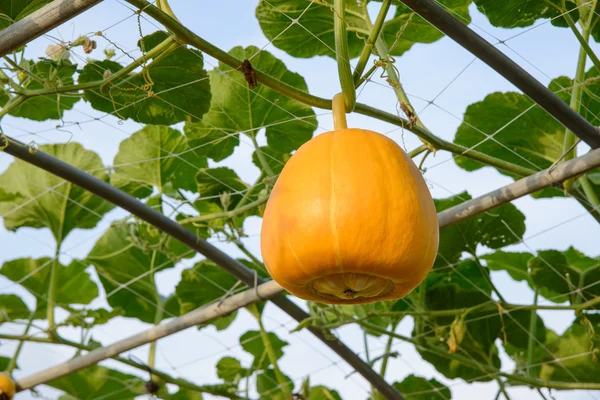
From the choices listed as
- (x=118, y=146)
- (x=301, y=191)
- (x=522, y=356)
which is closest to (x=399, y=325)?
(x=522, y=356)

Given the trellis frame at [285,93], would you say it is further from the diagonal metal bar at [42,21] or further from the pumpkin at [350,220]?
the pumpkin at [350,220]

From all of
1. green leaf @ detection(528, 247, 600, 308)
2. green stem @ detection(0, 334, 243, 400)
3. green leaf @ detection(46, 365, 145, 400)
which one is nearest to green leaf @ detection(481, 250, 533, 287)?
green leaf @ detection(528, 247, 600, 308)

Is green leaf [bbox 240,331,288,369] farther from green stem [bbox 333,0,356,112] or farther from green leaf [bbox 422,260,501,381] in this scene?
green stem [bbox 333,0,356,112]

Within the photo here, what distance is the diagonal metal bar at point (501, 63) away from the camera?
1.07 metres

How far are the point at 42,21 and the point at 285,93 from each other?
30 cm

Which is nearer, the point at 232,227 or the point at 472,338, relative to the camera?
the point at 232,227

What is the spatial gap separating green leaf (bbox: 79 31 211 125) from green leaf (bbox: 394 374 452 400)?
4.47 ft

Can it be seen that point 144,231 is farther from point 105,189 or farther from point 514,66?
point 514,66

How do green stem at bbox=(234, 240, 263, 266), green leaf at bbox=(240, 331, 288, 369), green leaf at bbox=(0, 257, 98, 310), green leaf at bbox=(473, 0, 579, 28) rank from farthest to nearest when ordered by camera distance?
green leaf at bbox=(240, 331, 288, 369) < green leaf at bbox=(0, 257, 98, 310) < green stem at bbox=(234, 240, 263, 266) < green leaf at bbox=(473, 0, 579, 28)

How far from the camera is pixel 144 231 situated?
2123 millimetres

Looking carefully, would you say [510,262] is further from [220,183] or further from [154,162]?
[154,162]

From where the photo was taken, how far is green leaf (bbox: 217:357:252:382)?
2.49 metres

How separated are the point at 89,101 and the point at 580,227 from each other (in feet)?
3.80

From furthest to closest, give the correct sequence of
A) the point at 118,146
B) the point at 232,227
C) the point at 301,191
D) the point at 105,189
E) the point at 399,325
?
the point at 399,325
the point at 118,146
the point at 232,227
the point at 105,189
the point at 301,191
